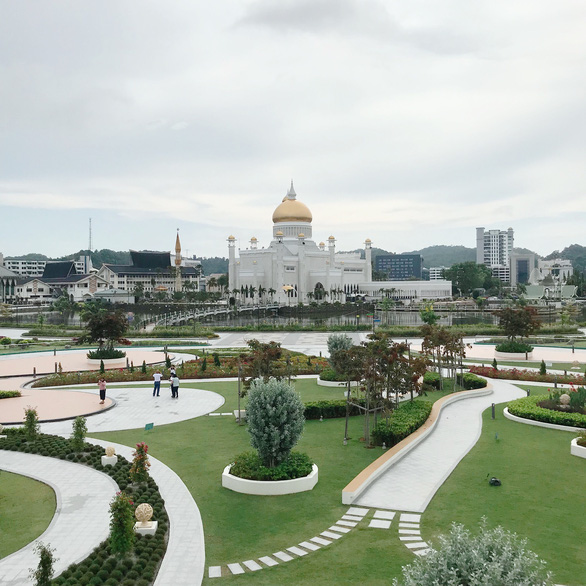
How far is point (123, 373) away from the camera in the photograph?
3109 cm

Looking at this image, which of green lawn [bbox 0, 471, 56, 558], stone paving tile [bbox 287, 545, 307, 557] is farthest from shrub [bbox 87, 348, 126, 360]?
stone paving tile [bbox 287, 545, 307, 557]

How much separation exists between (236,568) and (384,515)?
3.72m

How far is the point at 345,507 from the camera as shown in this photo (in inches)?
509

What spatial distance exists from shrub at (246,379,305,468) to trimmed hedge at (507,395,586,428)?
398 inches

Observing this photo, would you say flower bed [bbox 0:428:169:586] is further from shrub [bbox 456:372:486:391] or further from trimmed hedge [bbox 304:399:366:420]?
shrub [bbox 456:372:486:391]

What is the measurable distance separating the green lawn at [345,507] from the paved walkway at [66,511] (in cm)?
213

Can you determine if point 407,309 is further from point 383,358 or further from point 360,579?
point 360,579

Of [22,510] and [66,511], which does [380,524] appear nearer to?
[66,511]

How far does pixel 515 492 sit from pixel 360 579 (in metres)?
5.78

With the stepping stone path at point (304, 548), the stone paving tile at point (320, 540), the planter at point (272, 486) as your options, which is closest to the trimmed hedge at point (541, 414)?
the stepping stone path at point (304, 548)

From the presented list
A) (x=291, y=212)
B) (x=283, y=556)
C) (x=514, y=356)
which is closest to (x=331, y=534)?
(x=283, y=556)

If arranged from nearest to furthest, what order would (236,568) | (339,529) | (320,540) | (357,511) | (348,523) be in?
(236,568), (320,540), (339,529), (348,523), (357,511)

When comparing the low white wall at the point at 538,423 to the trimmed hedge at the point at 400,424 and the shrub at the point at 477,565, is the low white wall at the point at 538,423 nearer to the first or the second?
the trimmed hedge at the point at 400,424

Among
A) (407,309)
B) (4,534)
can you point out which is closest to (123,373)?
(4,534)
